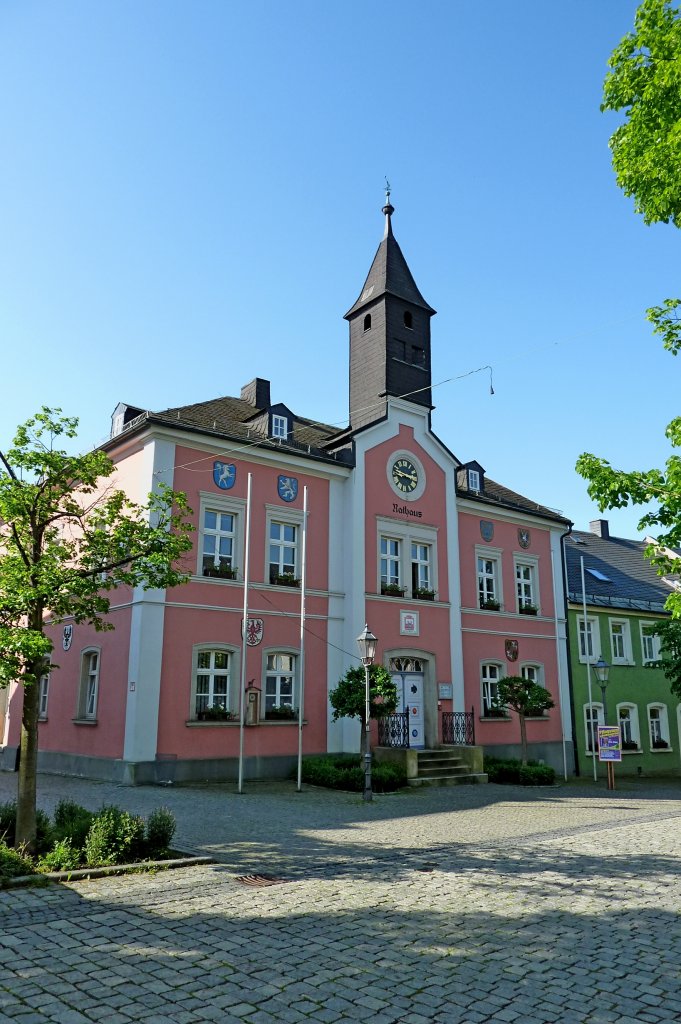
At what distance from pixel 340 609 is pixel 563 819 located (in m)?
9.04

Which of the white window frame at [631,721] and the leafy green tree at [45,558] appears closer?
Result: the leafy green tree at [45,558]

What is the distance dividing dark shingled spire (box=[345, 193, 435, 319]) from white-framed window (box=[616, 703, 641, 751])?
17.1 m

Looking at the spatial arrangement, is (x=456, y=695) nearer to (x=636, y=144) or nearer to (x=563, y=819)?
(x=563, y=819)

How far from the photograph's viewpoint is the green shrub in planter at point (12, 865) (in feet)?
25.5

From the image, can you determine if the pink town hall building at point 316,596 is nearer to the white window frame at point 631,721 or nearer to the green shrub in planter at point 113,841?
the white window frame at point 631,721

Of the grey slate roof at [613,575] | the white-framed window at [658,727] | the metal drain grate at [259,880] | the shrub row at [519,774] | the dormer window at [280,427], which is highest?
the dormer window at [280,427]

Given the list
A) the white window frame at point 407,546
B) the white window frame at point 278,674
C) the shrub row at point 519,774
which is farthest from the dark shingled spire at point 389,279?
the shrub row at point 519,774

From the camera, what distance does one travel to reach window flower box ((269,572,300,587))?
797 inches

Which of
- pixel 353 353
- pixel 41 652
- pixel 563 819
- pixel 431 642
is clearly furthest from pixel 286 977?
pixel 353 353

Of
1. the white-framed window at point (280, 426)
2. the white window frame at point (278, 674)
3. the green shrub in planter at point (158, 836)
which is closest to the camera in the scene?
the green shrub in planter at point (158, 836)

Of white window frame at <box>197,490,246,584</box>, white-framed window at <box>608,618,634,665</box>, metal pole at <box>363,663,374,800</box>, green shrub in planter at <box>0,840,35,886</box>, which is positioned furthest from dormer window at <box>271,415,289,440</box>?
white-framed window at <box>608,618,634,665</box>

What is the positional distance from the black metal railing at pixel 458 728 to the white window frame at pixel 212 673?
7171 mm

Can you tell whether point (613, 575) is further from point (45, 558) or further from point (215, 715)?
point (45, 558)

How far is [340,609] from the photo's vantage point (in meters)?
21.6
